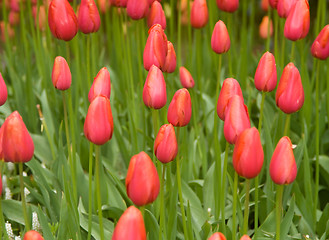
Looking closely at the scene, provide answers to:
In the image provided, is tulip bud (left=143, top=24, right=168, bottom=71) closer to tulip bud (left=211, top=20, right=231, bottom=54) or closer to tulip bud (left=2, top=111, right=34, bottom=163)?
tulip bud (left=211, top=20, right=231, bottom=54)

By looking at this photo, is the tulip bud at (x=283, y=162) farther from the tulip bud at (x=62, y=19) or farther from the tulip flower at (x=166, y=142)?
the tulip bud at (x=62, y=19)

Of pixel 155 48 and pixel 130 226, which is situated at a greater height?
pixel 155 48

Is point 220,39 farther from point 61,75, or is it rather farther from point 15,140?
point 15,140

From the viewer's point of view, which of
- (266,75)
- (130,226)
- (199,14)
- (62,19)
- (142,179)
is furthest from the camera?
(199,14)

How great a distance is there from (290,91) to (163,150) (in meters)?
0.37

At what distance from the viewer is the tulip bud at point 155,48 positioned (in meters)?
1.59

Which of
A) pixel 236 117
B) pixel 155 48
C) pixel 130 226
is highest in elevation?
pixel 155 48

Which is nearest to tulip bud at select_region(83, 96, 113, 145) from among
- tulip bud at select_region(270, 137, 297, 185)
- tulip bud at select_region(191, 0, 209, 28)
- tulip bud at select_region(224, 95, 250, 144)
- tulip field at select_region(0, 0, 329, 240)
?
tulip field at select_region(0, 0, 329, 240)

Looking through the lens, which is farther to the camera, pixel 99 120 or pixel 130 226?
pixel 99 120

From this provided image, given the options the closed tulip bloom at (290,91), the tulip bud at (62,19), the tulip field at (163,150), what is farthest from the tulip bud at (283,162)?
the tulip bud at (62,19)

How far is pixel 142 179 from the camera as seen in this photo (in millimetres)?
1180

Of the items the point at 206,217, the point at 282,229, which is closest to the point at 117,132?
the point at 206,217

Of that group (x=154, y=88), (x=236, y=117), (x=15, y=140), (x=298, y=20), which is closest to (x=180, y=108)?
(x=154, y=88)

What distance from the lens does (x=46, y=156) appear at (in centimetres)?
254
